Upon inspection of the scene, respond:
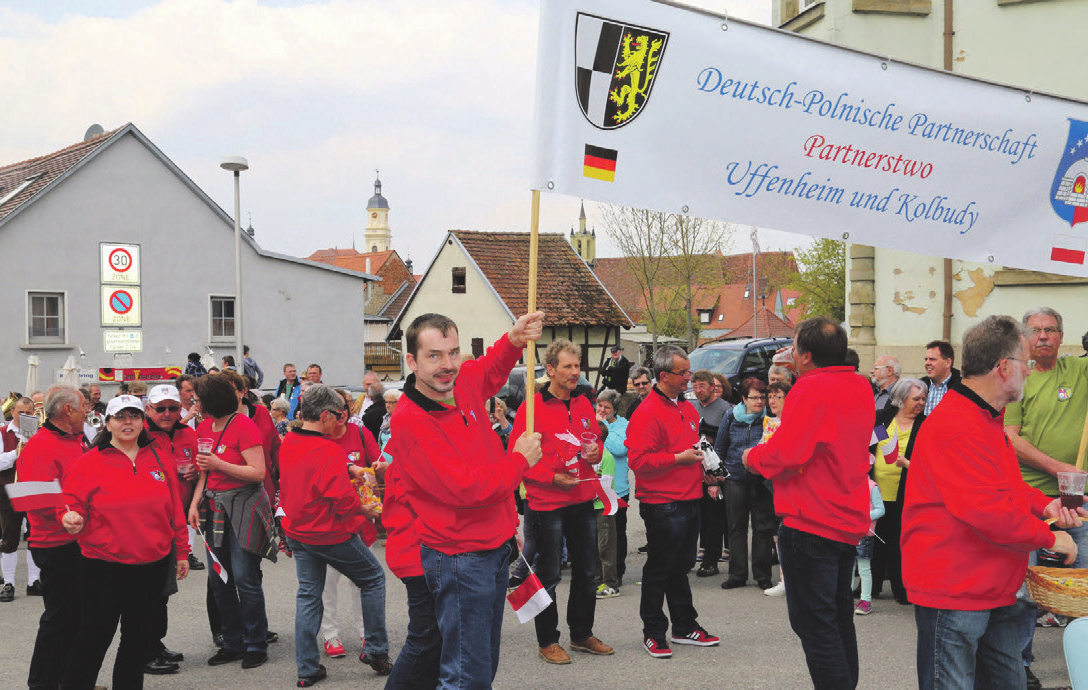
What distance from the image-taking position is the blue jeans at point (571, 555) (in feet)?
21.0

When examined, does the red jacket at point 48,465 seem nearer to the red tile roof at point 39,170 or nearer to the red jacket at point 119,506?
the red jacket at point 119,506

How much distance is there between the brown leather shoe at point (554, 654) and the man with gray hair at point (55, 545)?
288 cm

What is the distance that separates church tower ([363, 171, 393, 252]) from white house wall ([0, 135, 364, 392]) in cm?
13124

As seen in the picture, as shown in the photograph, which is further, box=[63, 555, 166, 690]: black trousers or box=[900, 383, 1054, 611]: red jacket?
box=[63, 555, 166, 690]: black trousers

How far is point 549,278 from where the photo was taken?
4100cm

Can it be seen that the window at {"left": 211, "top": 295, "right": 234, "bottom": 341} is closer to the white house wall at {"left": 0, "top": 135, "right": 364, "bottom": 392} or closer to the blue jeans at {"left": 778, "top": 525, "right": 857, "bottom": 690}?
the white house wall at {"left": 0, "top": 135, "right": 364, "bottom": 392}

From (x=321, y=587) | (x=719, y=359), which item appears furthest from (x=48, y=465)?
(x=719, y=359)

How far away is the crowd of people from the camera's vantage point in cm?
367

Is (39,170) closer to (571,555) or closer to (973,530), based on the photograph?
(571,555)

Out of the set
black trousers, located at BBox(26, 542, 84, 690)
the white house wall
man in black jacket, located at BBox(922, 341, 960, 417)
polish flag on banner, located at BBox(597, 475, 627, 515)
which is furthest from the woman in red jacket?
the white house wall

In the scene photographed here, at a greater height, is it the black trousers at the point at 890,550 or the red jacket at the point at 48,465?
the red jacket at the point at 48,465

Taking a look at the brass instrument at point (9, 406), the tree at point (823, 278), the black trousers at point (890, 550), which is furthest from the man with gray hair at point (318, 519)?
the tree at point (823, 278)

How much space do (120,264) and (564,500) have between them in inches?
1123

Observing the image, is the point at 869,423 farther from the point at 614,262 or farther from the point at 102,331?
the point at 614,262
